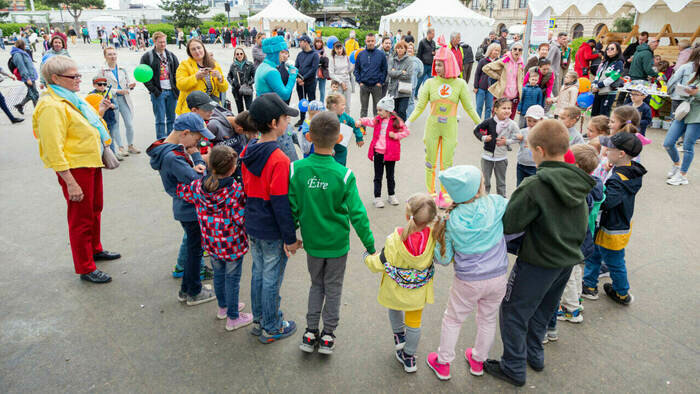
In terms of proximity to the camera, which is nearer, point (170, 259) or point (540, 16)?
point (170, 259)

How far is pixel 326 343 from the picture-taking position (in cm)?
302

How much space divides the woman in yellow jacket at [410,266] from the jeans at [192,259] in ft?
5.06

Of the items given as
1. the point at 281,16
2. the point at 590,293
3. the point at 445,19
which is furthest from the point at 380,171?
the point at 281,16

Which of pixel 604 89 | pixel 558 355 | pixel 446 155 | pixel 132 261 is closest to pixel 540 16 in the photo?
pixel 604 89

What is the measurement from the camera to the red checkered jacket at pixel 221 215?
118 inches

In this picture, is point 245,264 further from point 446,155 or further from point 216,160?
point 446,155

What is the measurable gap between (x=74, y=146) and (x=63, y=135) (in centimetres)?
13

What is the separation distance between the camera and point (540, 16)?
33.9ft

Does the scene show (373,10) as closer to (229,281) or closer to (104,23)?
(104,23)

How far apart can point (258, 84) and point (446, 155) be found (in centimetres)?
271

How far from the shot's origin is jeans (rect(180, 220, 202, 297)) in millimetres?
3408

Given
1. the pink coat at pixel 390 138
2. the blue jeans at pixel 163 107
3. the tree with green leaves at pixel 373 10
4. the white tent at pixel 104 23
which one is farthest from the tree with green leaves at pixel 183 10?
the pink coat at pixel 390 138

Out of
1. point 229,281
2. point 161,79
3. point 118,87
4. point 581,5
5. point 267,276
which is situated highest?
point 581,5

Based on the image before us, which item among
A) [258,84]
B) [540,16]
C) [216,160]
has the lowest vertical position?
[216,160]
